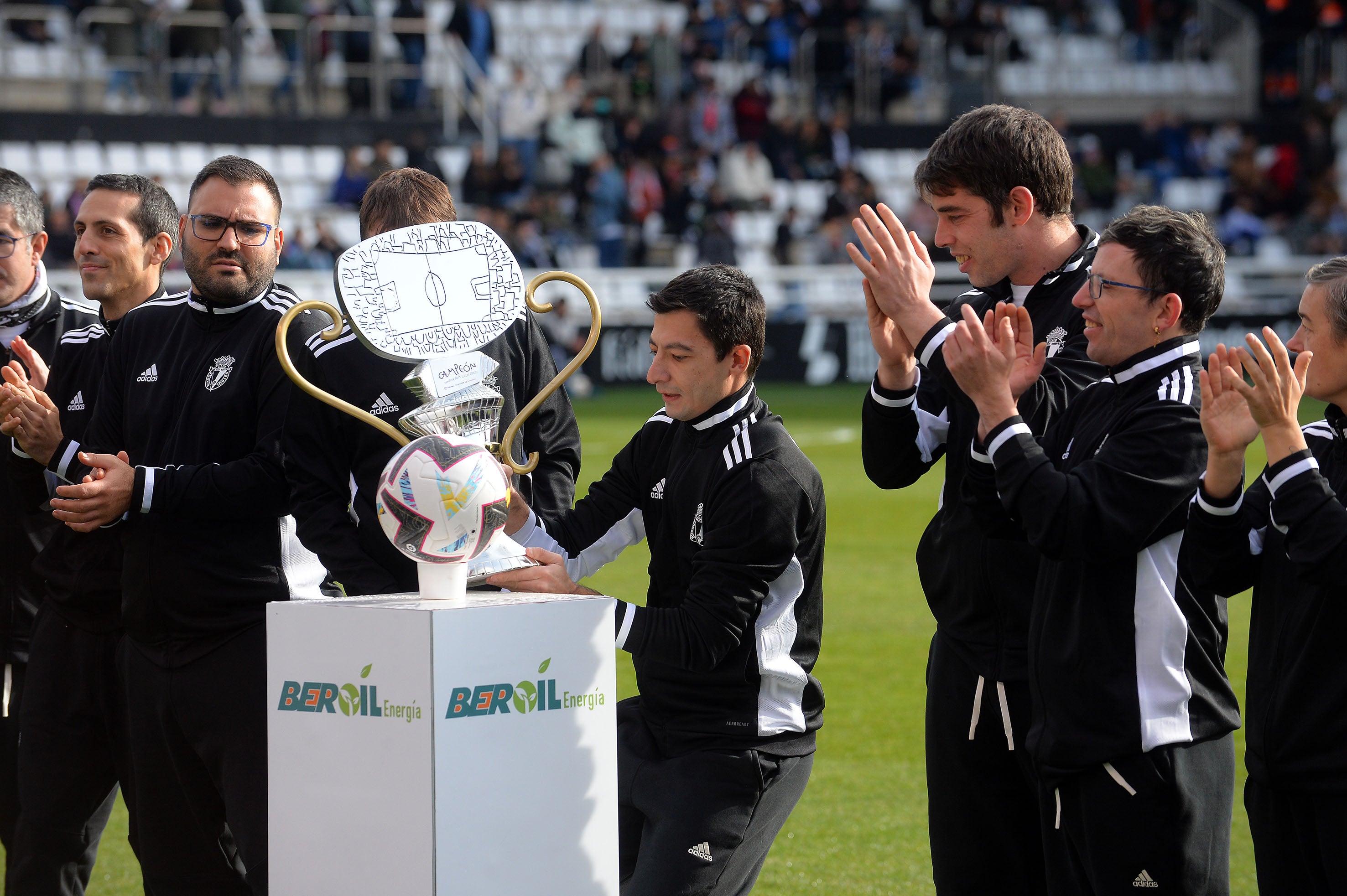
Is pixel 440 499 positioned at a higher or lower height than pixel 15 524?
higher

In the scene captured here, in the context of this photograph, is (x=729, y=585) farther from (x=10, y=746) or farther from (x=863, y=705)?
(x=863, y=705)

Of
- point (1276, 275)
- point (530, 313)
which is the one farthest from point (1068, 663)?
point (1276, 275)

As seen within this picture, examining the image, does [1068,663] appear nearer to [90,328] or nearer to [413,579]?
[413,579]

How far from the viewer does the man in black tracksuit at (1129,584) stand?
2912mm

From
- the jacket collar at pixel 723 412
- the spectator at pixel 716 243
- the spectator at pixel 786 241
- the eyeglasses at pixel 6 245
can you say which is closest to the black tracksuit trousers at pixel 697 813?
the jacket collar at pixel 723 412

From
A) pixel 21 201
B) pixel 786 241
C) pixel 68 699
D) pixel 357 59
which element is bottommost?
pixel 786 241

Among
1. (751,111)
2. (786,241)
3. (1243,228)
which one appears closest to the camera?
(786,241)

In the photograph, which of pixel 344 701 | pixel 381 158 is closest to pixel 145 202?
pixel 344 701

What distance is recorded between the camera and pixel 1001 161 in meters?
3.30

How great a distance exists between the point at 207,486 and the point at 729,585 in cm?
133

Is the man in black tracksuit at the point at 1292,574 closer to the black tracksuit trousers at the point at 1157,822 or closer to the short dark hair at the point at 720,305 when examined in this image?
the black tracksuit trousers at the point at 1157,822

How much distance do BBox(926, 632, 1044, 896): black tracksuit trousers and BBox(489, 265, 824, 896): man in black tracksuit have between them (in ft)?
0.99

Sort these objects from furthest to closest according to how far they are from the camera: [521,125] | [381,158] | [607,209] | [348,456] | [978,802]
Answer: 1. [521,125]
2. [607,209]
3. [381,158]
4. [348,456]
5. [978,802]

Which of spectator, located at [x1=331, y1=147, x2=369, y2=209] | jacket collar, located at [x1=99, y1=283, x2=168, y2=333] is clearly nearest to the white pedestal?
jacket collar, located at [x1=99, y1=283, x2=168, y2=333]
